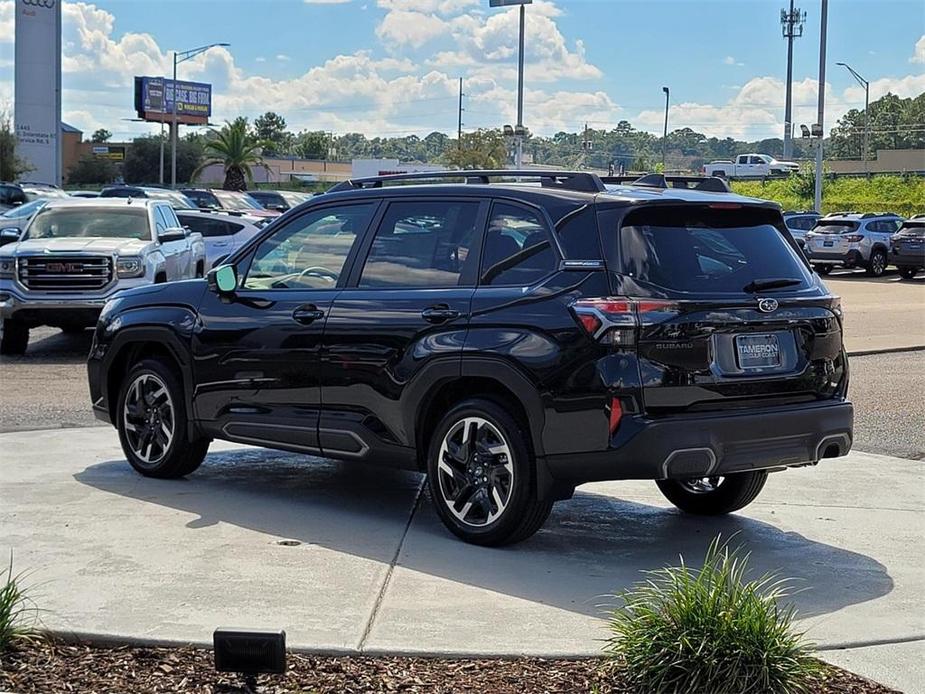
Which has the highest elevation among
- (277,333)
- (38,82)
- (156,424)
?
(38,82)

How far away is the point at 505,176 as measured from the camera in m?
7.39

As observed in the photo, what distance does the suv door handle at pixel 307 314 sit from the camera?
24.6ft

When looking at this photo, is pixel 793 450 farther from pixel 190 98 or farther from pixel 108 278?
pixel 190 98

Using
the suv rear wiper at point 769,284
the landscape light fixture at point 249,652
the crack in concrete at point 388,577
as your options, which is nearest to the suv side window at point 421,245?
the crack in concrete at point 388,577

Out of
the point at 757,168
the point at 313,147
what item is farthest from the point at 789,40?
the point at 313,147

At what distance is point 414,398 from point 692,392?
1504 millimetres

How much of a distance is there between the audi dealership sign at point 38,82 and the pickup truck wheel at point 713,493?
67904mm

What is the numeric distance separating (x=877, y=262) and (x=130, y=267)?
26.3 m

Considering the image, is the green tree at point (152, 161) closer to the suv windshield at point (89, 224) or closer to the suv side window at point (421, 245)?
the suv windshield at point (89, 224)

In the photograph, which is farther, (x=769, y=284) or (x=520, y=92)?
(x=520, y=92)

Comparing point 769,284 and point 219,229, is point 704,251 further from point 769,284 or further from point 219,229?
point 219,229

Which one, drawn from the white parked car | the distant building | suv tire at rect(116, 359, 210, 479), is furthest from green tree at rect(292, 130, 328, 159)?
suv tire at rect(116, 359, 210, 479)

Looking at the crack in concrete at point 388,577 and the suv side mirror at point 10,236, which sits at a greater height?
the suv side mirror at point 10,236

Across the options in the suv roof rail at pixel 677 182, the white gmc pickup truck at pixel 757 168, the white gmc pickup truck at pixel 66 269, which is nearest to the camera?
the suv roof rail at pixel 677 182
